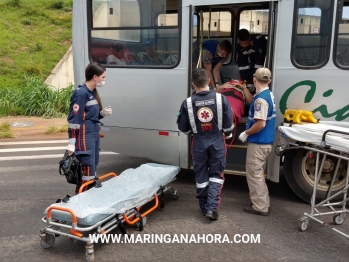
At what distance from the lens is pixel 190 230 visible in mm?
4406

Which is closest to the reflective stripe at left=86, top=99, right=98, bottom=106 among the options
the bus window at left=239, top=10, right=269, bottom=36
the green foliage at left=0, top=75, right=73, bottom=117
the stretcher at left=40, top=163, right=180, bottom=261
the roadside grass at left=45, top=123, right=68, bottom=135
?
the stretcher at left=40, top=163, right=180, bottom=261

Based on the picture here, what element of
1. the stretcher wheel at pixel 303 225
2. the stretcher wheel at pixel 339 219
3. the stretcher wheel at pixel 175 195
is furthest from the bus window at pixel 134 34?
the stretcher wheel at pixel 339 219

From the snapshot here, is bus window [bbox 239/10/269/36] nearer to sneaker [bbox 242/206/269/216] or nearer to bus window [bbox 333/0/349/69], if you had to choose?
bus window [bbox 333/0/349/69]

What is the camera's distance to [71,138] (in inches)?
175

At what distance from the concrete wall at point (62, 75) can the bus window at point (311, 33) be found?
41.3ft

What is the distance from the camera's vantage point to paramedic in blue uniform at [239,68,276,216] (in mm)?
4461

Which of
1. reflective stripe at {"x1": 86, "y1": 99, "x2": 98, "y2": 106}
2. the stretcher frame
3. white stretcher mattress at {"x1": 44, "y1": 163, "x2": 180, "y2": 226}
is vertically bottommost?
the stretcher frame

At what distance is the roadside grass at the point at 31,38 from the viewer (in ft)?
53.4

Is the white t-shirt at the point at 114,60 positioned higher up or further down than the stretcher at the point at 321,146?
A: higher up

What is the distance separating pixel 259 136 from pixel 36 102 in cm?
919

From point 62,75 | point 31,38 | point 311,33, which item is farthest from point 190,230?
point 31,38

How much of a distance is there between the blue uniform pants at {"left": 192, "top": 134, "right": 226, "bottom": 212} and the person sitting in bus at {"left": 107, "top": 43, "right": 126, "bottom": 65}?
6.48 feet

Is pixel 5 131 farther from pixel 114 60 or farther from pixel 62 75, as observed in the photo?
pixel 62 75

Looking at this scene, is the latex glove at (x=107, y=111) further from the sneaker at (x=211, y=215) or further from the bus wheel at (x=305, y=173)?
the bus wheel at (x=305, y=173)
